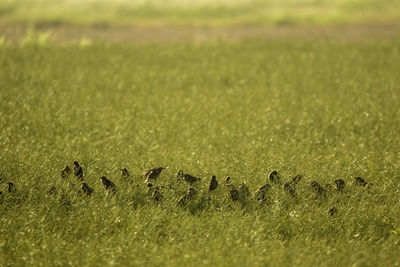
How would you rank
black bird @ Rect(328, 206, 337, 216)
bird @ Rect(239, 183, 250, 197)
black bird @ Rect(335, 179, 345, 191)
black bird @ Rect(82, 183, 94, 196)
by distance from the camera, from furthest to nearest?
black bird @ Rect(335, 179, 345, 191) → bird @ Rect(239, 183, 250, 197) → black bird @ Rect(82, 183, 94, 196) → black bird @ Rect(328, 206, 337, 216)

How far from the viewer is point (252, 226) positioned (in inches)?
170

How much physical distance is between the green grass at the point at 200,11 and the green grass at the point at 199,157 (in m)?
13.4

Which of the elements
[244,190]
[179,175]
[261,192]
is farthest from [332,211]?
Result: [179,175]

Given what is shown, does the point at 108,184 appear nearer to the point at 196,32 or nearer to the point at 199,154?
the point at 199,154

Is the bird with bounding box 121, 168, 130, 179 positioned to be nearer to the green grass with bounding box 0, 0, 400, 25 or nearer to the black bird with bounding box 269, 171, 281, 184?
the black bird with bounding box 269, 171, 281, 184

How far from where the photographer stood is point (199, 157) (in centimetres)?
609

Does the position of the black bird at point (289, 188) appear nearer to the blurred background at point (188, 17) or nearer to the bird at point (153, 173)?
the bird at point (153, 173)

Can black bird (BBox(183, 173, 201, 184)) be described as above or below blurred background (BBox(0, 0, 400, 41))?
below

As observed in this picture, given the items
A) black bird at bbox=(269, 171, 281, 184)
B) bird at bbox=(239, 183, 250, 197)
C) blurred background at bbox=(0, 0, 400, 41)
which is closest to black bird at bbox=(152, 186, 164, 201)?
bird at bbox=(239, 183, 250, 197)

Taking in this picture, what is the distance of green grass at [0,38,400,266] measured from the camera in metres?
4.09

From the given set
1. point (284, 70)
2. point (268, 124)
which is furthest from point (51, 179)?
point (284, 70)

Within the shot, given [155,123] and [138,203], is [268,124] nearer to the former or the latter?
[155,123]

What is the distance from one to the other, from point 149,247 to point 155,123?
4.21m

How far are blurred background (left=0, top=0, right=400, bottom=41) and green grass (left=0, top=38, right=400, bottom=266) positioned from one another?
9484 mm
